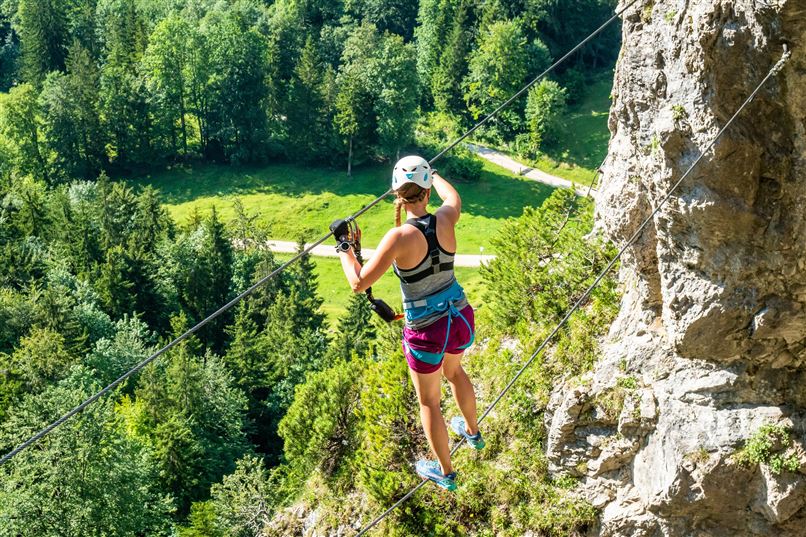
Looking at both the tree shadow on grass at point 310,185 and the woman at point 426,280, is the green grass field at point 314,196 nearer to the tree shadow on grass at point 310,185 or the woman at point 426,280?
the tree shadow on grass at point 310,185

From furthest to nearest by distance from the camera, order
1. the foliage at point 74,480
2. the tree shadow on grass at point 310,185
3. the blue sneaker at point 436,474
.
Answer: the tree shadow on grass at point 310,185 → the foliage at point 74,480 → the blue sneaker at point 436,474

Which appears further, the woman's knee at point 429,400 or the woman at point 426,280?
the woman's knee at point 429,400

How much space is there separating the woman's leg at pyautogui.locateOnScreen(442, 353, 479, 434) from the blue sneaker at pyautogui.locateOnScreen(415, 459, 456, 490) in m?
0.56

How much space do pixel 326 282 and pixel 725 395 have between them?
154 feet

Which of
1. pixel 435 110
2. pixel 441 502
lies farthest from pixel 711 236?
pixel 435 110

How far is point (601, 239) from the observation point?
16.1 metres

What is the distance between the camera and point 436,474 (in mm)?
9742

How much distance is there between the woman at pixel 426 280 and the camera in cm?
776

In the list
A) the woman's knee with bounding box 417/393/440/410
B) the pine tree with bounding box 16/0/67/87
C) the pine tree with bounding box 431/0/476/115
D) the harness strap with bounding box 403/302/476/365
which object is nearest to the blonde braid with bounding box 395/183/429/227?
the harness strap with bounding box 403/302/476/365

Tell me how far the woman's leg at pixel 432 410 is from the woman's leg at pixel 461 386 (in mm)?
182

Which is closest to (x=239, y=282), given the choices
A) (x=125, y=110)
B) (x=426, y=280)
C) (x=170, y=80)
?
(x=125, y=110)

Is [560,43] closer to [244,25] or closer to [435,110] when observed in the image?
[435,110]

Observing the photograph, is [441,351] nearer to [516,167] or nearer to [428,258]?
[428,258]

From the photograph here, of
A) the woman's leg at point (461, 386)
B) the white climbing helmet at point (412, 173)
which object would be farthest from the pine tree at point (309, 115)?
the white climbing helmet at point (412, 173)
